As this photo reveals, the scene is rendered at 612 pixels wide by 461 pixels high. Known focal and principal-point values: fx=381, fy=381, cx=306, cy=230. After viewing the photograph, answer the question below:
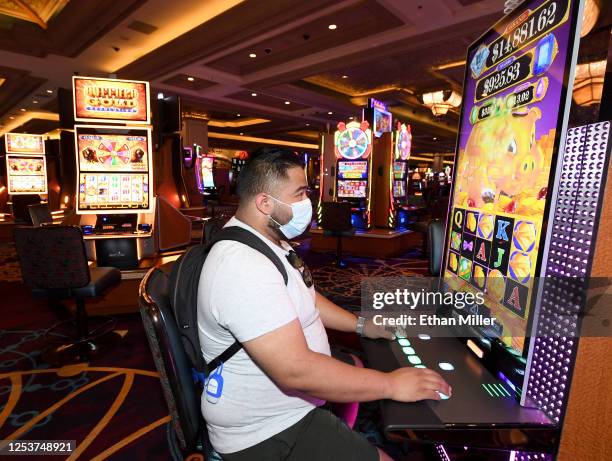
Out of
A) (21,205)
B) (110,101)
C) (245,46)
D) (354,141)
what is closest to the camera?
(110,101)

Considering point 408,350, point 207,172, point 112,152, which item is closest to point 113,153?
point 112,152

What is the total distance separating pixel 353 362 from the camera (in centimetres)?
138

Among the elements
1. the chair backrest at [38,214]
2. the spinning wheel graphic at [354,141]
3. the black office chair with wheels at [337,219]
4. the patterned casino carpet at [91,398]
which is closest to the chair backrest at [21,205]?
the chair backrest at [38,214]

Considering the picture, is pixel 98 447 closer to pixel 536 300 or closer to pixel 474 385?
pixel 474 385

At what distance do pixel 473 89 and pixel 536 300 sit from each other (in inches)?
28.1

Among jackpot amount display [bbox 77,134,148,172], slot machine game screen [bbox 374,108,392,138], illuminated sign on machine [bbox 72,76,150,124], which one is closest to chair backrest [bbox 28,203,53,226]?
jackpot amount display [bbox 77,134,148,172]

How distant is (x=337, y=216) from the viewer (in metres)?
5.27

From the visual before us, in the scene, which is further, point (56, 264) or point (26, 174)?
point (26, 174)

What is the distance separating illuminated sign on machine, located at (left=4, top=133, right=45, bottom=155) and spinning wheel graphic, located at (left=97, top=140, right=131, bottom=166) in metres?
5.98

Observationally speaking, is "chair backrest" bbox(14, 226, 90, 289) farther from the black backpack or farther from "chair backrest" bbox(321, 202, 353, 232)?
"chair backrest" bbox(321, 202, 353, 232)

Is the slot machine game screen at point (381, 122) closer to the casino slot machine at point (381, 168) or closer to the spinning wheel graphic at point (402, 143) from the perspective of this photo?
the casino slot machine at point (381, 168)

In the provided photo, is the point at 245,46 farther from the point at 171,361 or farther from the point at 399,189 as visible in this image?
the point at 171,361

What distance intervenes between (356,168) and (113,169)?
3.83 meters

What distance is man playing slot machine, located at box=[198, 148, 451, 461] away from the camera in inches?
35.2
